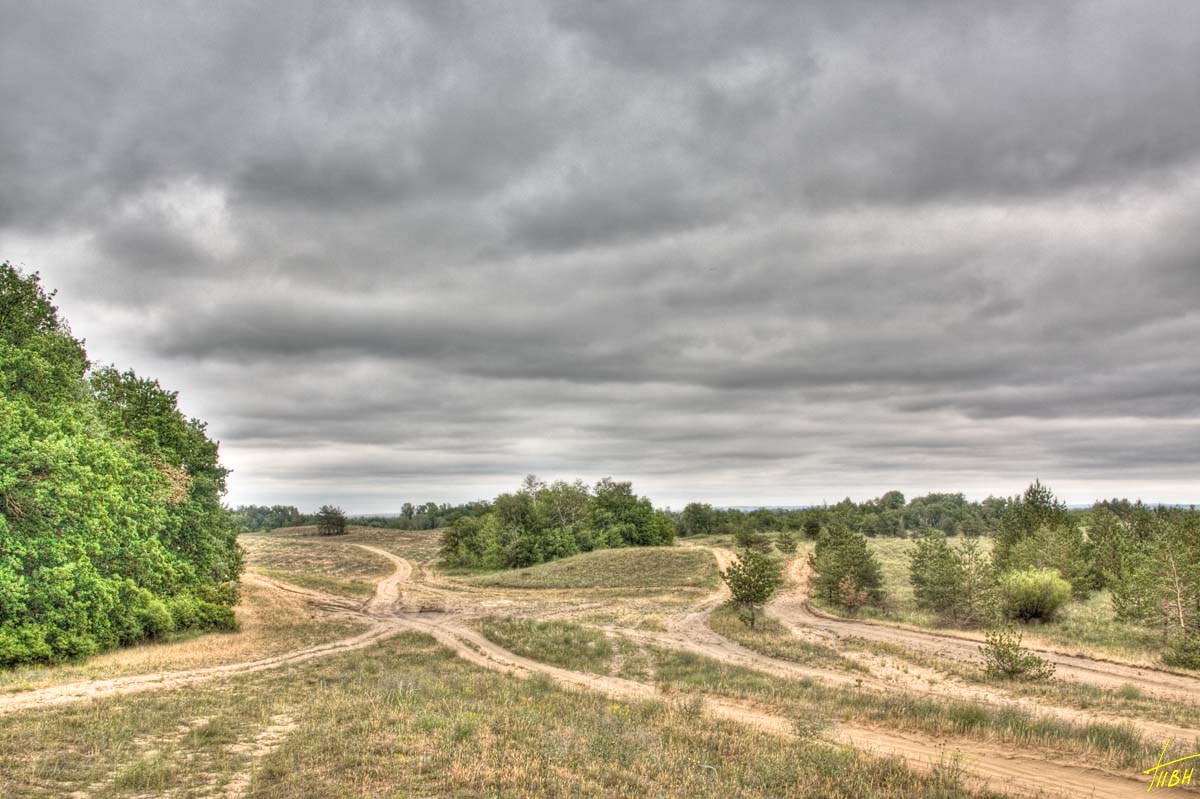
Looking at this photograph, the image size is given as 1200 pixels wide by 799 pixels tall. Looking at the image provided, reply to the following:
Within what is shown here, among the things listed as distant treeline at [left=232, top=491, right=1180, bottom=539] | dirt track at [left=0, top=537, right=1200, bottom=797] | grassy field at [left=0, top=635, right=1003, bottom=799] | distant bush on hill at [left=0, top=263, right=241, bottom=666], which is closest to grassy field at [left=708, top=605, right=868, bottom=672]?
dirt track at [left=0, top=537, right=1200, bottom=797]

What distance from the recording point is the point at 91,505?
86.7 ft

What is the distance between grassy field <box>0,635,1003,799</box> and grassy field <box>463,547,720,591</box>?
5116 cm

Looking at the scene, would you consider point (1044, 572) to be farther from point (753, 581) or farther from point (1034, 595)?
point (753, 581)

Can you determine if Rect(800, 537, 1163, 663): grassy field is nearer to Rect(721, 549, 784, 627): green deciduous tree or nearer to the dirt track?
the dirt track

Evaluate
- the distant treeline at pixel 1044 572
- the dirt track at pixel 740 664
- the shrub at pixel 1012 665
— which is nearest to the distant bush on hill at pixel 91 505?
the dirt track at pixel 740 664

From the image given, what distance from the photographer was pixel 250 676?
25.1 metres

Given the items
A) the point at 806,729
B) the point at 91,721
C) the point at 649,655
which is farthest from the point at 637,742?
the point at 649,655

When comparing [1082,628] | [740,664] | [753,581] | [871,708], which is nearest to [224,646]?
[740,664]

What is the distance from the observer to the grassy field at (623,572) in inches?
2766

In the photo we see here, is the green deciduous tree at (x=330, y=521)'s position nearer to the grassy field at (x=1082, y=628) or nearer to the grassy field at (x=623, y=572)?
the grassy field at (x=623, y=572)

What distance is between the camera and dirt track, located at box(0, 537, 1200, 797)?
541 inches

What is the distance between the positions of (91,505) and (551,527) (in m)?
82.7

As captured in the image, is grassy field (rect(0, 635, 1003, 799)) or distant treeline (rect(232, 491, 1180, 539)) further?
distant treeline (rect(232, 491, 1180, 539))

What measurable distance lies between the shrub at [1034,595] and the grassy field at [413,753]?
34.6m
